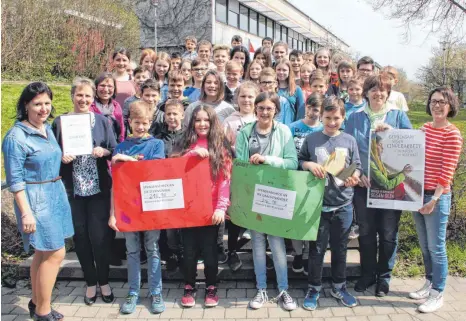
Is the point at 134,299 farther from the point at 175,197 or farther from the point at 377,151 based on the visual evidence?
the point at 377,151

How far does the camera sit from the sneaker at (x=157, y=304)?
416cm

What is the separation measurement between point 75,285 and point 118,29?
15.9 m

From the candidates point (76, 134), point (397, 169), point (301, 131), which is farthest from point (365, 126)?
point (76, 134)

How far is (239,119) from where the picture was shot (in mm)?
4676

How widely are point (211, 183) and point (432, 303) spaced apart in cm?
249

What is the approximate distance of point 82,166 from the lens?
4.20 m

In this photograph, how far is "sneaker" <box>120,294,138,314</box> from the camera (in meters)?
4.16

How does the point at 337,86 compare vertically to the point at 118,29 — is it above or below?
below

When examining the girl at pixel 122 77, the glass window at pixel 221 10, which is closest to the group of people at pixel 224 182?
the girl at pixel 122 77

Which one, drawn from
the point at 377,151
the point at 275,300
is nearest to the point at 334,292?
the point at 275,300

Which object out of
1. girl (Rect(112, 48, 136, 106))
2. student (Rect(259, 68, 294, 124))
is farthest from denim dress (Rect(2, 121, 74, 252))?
student (Rect(259, 68, 294, 124))

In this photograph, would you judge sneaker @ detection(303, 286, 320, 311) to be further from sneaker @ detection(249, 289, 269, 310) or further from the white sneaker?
the white sneaker

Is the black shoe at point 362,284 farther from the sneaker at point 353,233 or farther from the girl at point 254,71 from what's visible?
the girl at point 254,71

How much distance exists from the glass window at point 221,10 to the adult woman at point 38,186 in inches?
986
